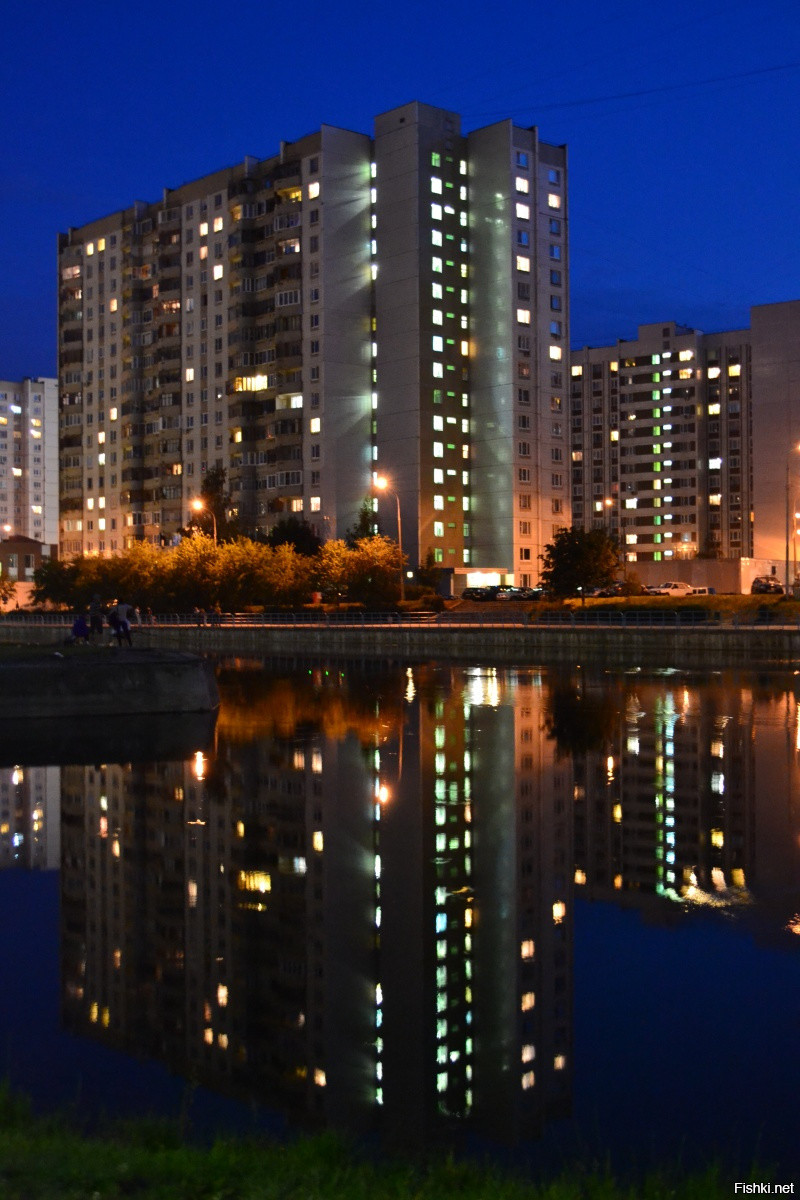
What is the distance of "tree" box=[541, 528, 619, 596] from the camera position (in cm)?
8762

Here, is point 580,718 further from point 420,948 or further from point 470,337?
point 470,337

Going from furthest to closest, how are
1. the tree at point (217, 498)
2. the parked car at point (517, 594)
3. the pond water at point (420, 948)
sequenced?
the tree at point (217, 498)
the parked car at point (517, 594)
the pond water at point (420, 948)

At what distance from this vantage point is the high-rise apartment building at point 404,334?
121188 millimetres

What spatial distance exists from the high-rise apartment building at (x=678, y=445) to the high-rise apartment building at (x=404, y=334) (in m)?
62.3

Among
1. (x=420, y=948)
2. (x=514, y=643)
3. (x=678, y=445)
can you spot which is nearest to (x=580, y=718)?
(x=420, y=948)

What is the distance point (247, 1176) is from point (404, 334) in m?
119

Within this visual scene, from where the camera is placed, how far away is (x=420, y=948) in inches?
436

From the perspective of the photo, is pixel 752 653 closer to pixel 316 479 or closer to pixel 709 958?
pixel 709 958

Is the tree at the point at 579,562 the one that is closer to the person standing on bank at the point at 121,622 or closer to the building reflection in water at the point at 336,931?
the person standing on bank at the point at 121,622

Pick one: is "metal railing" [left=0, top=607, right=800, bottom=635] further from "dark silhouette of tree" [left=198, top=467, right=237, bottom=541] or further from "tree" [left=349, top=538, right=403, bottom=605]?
"dark silhouette of tree" [left=198, top=467, right=237, bottom=541]

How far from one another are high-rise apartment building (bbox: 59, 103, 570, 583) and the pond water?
9893 centimetres

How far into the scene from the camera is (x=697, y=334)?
18388 centimetres

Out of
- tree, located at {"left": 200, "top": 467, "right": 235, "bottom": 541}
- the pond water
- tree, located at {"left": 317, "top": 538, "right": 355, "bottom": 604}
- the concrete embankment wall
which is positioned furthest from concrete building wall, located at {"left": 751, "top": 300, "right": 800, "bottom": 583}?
the pond water

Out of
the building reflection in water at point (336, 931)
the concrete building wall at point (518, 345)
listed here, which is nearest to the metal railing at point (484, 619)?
the concrete building wall at point (518, 345)
